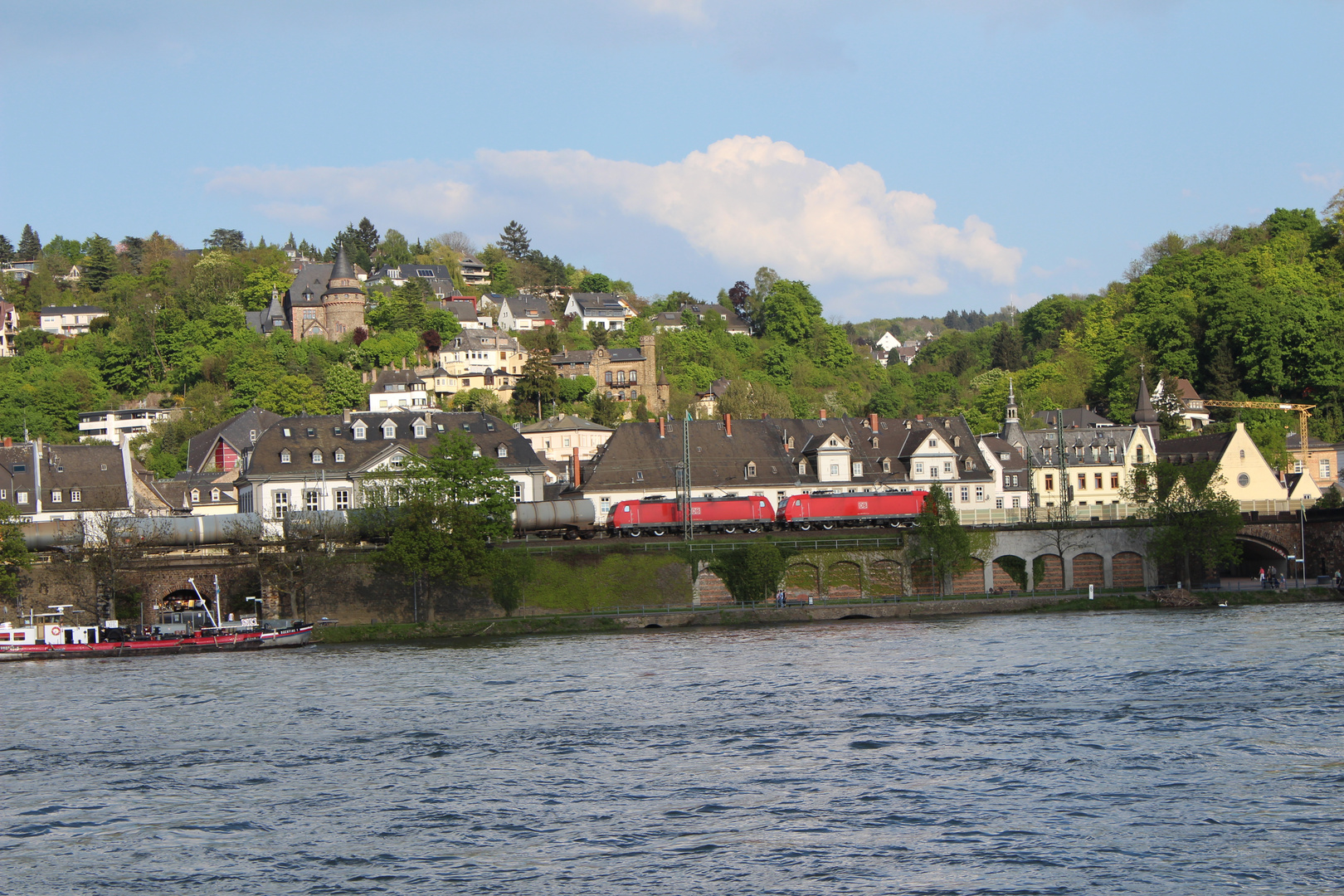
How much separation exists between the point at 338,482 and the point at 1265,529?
5081 cm

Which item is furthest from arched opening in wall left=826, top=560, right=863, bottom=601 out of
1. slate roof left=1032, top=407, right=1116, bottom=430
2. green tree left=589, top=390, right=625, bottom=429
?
green tree left=589, top=390, right=625, bottom=429

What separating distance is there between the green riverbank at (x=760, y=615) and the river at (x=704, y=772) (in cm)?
963

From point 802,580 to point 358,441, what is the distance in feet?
90.8

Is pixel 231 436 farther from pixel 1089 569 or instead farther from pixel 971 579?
pixel 1089 569

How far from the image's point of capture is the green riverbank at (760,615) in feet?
200

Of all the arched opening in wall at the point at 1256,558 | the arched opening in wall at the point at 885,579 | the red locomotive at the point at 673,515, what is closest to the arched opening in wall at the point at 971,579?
the arched opening in wall at the point at 885,579

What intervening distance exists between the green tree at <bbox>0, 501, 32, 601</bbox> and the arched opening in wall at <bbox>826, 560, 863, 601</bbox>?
3755 centimetres

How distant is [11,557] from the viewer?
60.8 metres

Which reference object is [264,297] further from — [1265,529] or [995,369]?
[1265,529]

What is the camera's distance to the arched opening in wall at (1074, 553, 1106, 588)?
7194 centimetres

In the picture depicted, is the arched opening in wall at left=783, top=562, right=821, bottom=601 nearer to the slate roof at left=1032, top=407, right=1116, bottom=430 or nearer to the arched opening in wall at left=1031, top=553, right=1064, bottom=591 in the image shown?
the arched opening in wall at left=1031, top=553, right=1064, bottom=591

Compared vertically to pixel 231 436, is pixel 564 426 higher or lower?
higher

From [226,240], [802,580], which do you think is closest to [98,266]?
[226,240]

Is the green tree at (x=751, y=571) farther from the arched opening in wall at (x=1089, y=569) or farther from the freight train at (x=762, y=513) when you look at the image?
the arched opening in wall at (x=1089, y=569)
